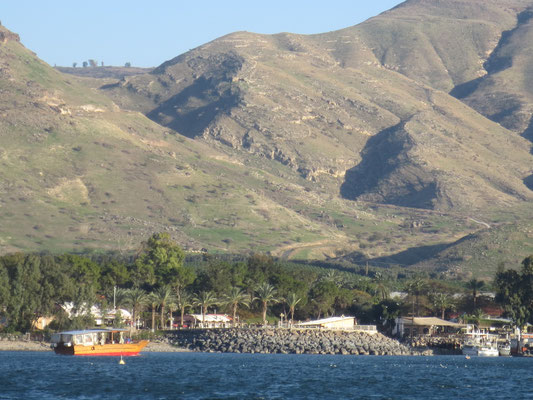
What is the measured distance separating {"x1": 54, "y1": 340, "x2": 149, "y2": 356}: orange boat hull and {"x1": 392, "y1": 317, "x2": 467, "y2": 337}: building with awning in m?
54.5

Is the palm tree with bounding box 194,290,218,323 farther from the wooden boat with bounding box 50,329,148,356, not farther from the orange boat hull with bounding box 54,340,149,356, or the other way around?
the wooden boat with bounding box 50,329,148,356

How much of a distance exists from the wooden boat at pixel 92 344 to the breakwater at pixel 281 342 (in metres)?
16.9

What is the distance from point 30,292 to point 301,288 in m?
53.5

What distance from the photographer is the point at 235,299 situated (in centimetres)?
16412

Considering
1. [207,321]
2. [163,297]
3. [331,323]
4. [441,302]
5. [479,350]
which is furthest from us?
[441,302]

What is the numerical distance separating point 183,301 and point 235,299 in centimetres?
792

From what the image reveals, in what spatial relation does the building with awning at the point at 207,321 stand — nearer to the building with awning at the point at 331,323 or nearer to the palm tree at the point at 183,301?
the palm tree at the point at 183,301

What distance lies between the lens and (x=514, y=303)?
166 metres

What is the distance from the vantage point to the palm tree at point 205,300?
539 ft

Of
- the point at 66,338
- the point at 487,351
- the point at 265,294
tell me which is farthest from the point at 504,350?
the point at 66,338

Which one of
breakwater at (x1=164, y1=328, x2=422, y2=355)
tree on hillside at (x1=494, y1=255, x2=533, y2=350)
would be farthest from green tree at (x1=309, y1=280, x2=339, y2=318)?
tree on hillside at (x1=494, y1=255, x2=533, y2=350)

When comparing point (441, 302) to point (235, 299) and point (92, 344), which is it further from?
point (92, 344)

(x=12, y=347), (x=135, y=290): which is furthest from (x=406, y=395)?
Answer: (x=135, y=290)

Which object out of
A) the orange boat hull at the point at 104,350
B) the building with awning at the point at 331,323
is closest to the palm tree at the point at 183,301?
the building with awning at the point at 331,323
